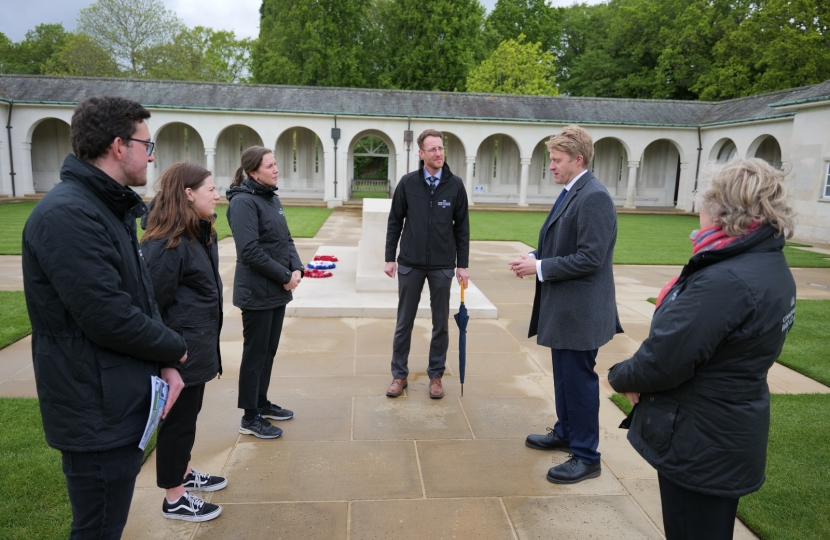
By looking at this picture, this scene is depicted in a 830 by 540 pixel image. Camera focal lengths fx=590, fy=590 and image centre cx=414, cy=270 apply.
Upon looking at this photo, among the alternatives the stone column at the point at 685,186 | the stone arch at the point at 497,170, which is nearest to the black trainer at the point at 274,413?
the stone arch at the point at 497,170

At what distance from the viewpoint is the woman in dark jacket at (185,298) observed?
9.86 ft

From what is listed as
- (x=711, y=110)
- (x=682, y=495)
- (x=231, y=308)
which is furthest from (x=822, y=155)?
(x=682, y=495)

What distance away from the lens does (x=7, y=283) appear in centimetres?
923

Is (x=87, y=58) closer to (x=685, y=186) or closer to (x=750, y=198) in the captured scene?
(x=685, y=186)

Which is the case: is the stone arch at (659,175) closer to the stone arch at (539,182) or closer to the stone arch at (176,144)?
the stone arch at (539,182)

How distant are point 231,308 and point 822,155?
66.8 ft

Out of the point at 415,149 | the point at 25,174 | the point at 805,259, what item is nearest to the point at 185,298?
the point at 805,259

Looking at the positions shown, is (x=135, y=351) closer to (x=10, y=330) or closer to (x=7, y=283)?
(x=10, y=330)

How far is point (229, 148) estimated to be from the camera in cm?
3166

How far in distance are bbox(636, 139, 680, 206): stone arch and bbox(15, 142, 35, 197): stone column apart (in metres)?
31.3

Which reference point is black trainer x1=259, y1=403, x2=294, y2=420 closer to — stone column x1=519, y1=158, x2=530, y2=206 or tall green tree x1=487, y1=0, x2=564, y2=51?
stone column x1=519, y1=158, x2=530, y2=206

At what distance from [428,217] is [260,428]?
210cm

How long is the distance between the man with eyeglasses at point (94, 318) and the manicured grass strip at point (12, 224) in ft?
22.3

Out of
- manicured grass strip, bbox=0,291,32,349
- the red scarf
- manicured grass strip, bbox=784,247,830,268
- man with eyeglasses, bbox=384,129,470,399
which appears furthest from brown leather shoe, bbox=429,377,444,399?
manicured grass strip, bbox=784,247,830,268
